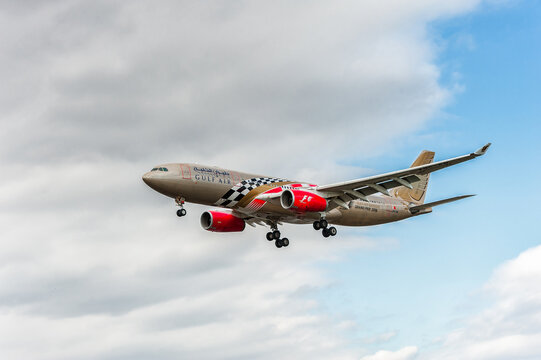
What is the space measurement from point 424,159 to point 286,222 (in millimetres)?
14395

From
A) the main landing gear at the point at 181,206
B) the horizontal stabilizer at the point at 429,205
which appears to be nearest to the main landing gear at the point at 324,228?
the horizontal stabilizer at the point at 429,205

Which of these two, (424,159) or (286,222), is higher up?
(424,159)

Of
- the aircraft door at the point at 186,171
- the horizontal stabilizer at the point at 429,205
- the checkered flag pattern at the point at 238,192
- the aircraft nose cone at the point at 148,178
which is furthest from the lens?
the horizontal stabilizer at the point at 429,205

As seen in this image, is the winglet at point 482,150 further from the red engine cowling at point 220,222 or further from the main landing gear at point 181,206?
the red engine cowling at point 220,222

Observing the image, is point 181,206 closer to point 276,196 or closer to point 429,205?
point 276,196

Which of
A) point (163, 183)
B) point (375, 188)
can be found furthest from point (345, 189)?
point (163, 183)

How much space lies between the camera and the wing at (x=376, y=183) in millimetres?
45906

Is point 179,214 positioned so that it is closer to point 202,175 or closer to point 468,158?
point 202,175

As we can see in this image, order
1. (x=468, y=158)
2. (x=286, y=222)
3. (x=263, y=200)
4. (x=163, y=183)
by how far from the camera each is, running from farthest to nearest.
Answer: (x=286, y=222), (x=263, y=200), (x=163, y=183), (x=468, y=158)

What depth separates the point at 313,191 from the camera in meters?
50.8

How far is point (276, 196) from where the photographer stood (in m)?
50.1

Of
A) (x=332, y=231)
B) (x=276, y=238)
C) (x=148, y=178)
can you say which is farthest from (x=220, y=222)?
(x=148, y=178)

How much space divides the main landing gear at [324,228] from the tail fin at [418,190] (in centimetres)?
939

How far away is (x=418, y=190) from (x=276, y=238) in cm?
1425
